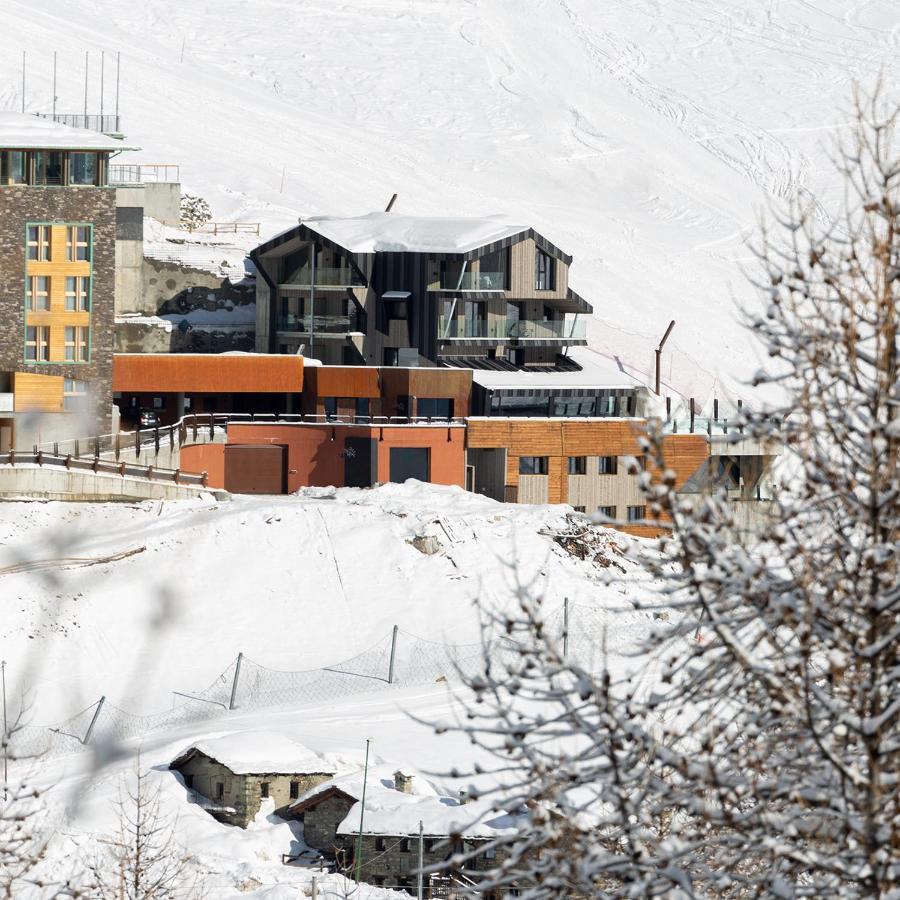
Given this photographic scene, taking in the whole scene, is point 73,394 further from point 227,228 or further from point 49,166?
point 227,228

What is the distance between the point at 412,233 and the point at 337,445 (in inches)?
472

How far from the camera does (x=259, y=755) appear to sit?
41.2m

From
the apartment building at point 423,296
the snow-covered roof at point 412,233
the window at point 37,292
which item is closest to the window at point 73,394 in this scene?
the window at point 37,292

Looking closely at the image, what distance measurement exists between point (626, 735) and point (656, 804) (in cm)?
82

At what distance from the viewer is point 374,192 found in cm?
12756

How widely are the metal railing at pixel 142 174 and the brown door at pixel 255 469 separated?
28.0m

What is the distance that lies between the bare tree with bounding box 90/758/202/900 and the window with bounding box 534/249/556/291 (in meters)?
37.0

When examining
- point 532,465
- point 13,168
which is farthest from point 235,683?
point 13,168

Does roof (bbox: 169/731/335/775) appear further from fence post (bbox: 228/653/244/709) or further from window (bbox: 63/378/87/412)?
window (bbox: 63/378/87/412)

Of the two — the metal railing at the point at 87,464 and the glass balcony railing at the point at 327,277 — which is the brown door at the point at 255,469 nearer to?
the metal railing at the point at 87,464

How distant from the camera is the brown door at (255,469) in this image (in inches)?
2601

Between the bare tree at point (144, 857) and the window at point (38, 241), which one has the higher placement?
the window at point (38, 241)


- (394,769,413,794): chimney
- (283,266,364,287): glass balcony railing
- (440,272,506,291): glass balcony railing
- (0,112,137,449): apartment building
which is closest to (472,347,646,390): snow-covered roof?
(440,272,506,291): glass balcony railing

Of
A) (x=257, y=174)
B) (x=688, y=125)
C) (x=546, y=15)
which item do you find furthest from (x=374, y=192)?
(x=546, y=15)
